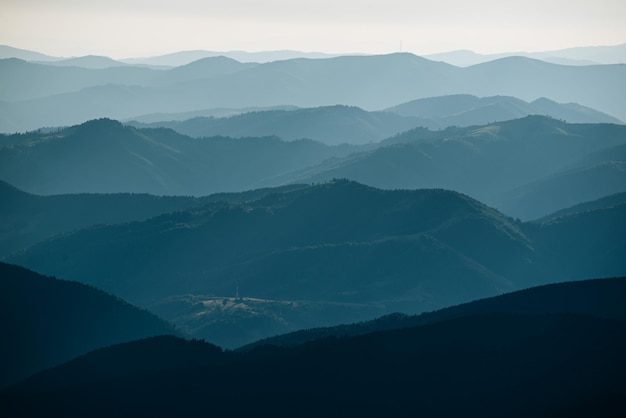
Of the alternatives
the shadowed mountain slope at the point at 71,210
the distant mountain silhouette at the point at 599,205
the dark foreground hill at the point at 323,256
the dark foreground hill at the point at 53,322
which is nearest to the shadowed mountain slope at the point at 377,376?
the dark foreground hill at the point at 53,322

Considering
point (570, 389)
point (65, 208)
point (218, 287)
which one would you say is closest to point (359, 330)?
point (570, 389)

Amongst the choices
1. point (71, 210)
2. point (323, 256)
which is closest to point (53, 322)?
point (323, 256)

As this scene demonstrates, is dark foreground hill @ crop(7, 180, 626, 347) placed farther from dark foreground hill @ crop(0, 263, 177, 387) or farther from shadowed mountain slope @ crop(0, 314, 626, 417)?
shadowed mountain slope @ crop(0, 314, 626, 417)

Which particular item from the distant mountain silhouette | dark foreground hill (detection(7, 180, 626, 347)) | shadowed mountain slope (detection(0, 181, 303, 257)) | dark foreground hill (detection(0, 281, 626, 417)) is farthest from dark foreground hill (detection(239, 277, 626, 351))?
shadowed mountain slope (detection(0, 181, 303, 257))

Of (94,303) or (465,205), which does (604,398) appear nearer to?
(94,303)

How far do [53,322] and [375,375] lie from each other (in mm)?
43013

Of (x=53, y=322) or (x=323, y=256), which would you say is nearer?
(x=53, y=322)

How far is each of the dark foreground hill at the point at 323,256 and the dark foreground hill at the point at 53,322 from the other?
543 inches

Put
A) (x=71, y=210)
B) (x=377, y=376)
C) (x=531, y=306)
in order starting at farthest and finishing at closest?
(x=71, y=210), (x=531, y=306), (x=377, y=376)

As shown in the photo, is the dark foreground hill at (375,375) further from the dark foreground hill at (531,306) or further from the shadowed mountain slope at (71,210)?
the shadowed mountain slope at (71,210)

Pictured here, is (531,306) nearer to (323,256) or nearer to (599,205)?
(323,256)

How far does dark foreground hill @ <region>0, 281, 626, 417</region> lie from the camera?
67188 mm

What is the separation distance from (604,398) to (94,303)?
64019 mm

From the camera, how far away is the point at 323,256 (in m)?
147
